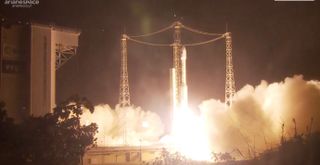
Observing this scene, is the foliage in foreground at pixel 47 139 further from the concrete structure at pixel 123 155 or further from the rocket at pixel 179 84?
the rocket at pixel 179 84

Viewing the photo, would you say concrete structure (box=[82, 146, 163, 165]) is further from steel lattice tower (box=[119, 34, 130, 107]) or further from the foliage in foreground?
the foliage in foreground

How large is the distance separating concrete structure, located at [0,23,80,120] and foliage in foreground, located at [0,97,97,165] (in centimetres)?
2917

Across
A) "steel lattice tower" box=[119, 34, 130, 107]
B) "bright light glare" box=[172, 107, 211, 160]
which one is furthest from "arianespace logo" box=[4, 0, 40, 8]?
"bright light glare" box=[172, 107, 211, 160]

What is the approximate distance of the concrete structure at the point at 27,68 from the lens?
3997 cm

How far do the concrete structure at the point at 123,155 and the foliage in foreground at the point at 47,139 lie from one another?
32376 millimetres

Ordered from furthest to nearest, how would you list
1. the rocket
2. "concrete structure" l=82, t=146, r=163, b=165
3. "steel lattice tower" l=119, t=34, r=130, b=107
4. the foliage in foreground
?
"steel lattice tower" l=119, t=34, r=130, b=107 < the rocket < "concrete structure" l=82, t=146, r=163, b=165 < the foliage in foreground

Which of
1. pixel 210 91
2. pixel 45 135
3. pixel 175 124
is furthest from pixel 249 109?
pixel 45 135

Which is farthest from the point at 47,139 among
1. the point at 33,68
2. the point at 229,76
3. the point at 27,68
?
the point at 229,76

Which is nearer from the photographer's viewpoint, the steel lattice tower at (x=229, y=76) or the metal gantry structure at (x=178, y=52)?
the steel lattice tower at (x=229, y=76)

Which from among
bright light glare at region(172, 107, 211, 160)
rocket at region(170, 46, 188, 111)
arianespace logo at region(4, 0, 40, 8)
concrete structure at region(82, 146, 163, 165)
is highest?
arianespace logo at region(4, 0, 40, 8)

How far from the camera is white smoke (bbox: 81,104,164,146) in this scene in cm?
4994

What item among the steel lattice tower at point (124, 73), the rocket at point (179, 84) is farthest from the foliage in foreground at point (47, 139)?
the steel lattice tower at point (124, 73)

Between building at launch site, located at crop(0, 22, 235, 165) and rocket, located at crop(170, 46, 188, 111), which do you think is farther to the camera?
rocket, located at crop(170, 46, 188, 111)

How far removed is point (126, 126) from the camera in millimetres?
51688
